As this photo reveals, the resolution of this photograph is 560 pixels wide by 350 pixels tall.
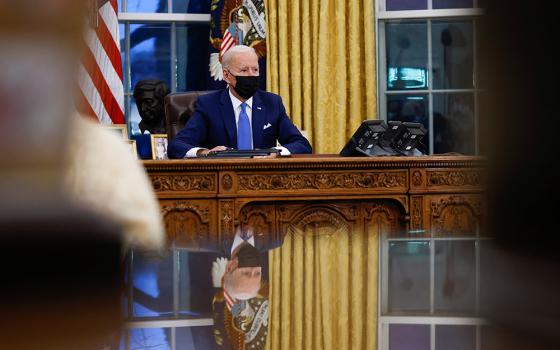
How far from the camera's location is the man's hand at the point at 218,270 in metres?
0.34

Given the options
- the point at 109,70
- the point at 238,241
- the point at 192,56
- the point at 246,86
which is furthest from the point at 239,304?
the point at 192,56

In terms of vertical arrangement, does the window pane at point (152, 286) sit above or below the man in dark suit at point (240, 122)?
below

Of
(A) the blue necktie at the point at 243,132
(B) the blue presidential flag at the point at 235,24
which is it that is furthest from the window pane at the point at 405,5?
(A) the blue necktie at the point at 243,132

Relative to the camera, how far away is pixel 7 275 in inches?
8.6

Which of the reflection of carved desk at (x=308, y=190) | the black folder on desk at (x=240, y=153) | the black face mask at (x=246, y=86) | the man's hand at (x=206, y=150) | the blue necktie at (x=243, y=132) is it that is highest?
the black face mask at (x=246, y=86)

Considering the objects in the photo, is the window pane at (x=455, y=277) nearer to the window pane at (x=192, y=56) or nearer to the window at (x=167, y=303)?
the window at (x=167, y=303)

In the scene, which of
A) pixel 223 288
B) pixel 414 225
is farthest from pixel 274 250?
pixel 414 225

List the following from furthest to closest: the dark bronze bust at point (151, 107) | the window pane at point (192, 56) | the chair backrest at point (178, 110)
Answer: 1. the window pane at point (192, 56)
2. the dark bronze bust at point (151, 107)
3. the chair backrest at point (178, 110)

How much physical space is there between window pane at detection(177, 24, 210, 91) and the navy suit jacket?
1.98 meters

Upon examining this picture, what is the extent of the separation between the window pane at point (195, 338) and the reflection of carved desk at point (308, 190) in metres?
3.58

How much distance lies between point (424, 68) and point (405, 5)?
1.70 ft

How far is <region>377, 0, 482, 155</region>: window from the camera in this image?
6371 mm

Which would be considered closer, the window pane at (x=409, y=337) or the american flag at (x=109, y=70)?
the window pane at (x=409, y=337)

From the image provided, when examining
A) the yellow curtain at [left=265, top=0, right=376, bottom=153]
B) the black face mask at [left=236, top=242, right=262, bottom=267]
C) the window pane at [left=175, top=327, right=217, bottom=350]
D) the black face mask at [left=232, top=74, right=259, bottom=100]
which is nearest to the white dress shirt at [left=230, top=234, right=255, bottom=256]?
the black face mask at [left=236, top=242, right=262, bottom=267]
